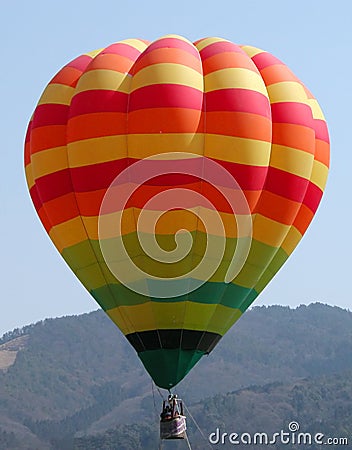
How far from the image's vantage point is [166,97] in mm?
23344

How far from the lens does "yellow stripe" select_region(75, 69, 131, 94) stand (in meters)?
23.9

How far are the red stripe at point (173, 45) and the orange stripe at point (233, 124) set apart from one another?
1.71m

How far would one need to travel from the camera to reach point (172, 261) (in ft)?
77.8

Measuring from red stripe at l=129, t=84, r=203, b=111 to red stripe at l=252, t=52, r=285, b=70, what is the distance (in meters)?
2.36

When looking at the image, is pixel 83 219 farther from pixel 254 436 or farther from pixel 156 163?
pixel 254 436

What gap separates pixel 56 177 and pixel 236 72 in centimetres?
441

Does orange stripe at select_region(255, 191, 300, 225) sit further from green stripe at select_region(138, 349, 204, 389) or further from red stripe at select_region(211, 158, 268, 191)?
green stripe at select_region(138, 349, 204, 389)

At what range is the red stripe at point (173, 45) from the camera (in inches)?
961

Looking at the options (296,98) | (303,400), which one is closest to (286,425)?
(303,400)

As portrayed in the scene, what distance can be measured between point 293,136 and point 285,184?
105 cm

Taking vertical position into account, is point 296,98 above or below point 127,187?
above

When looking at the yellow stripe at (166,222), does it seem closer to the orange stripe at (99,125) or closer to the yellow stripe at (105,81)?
the orange stripe at (99,125)
